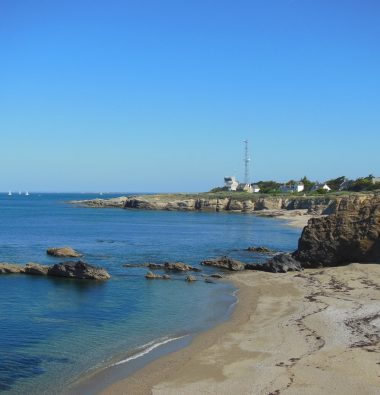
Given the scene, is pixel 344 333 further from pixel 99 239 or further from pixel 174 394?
pixel 99 239

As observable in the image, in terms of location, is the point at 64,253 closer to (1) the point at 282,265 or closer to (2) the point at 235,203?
(1) the point at 282,265

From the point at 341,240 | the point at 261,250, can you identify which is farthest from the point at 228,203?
the point at 341,240

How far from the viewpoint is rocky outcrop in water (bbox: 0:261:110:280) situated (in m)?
37.7

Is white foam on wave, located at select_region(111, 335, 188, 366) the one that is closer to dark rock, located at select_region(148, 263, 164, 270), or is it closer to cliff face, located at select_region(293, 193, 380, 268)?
dark rock, located at select_region(148, 263, 164, 270)

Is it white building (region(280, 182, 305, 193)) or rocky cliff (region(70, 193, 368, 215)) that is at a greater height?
white building (region(280, 182, 305, 193))

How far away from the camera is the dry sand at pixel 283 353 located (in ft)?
54.4

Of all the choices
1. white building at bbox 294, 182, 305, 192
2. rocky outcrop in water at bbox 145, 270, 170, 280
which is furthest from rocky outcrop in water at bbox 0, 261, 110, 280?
white building at bbox 294, 182, 305, 192

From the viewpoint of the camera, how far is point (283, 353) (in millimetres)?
19734

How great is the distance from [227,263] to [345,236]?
9.87m

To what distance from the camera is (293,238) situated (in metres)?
71.0

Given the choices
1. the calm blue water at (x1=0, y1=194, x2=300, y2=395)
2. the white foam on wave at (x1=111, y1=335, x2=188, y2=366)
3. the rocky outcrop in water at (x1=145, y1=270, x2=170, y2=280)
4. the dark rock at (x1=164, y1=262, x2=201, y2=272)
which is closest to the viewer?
the calm blue water at (x1=0, y1=194, x2=300, y2=395)

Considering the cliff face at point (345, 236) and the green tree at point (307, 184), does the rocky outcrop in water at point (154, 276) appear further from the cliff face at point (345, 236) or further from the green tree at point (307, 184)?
the green tree at point (307, 184)

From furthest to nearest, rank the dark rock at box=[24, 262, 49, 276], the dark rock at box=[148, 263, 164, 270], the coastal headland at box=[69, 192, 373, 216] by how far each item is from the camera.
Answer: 1. the coastal headland at box=[69, 192, 373, 216]
2. the dark rock at box=[148, 263, 164, 270]
3. the dark rock at box=[24, 262, 49, 276]

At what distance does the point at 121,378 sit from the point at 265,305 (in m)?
13.4
